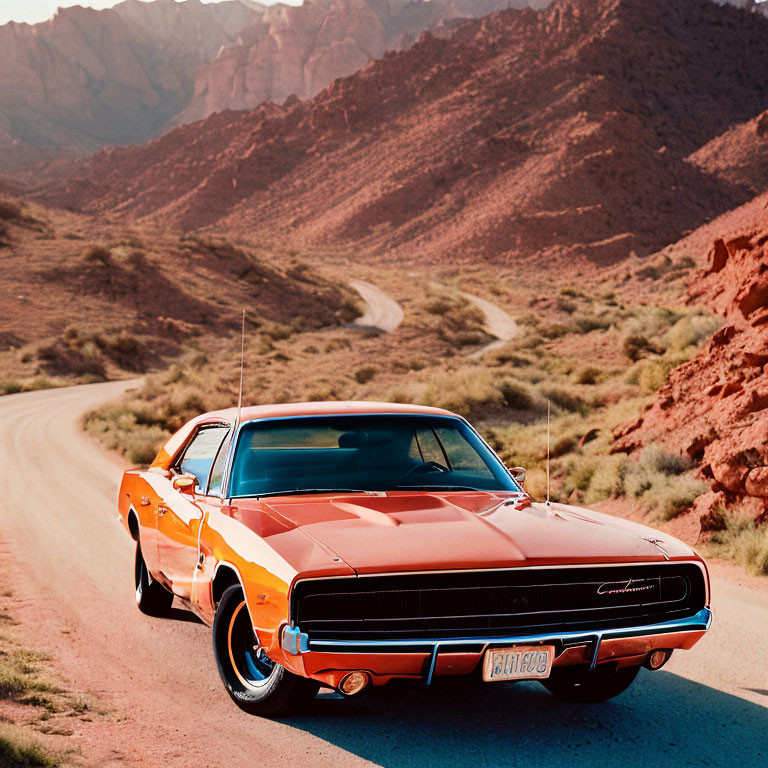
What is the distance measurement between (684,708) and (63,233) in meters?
65.3

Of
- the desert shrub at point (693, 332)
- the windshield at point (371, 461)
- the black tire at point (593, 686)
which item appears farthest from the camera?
the desert shrub at point (693, 332)

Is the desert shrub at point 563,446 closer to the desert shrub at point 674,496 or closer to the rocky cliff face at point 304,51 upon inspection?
the desert shrub at point 674,496

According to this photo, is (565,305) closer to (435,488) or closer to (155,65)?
(435,488)

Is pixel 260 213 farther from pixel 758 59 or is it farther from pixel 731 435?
pixel 731 435

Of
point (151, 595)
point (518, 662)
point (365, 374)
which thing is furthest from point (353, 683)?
point (365, 374)

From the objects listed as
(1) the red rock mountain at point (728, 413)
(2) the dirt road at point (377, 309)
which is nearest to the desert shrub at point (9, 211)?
(2) the dirt road at point (377, 309)

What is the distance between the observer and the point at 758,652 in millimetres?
5887

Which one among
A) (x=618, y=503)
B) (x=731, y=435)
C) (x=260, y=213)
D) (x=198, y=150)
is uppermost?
(x=198, y=150)

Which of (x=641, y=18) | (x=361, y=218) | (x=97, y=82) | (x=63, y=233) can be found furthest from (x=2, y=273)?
(x=97, y=82)

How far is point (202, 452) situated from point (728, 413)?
7806 mm

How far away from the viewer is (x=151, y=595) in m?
6.48

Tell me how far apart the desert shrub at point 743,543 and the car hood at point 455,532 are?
156 inches

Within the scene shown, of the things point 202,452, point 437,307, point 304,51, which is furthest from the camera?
point 304,51

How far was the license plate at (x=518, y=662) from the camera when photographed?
3.75 meters
